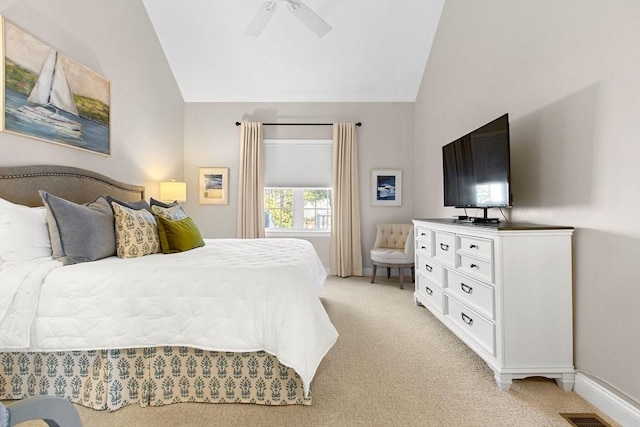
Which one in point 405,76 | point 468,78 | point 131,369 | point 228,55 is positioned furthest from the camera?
point 405,76

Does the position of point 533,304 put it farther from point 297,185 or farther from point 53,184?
point 297,185

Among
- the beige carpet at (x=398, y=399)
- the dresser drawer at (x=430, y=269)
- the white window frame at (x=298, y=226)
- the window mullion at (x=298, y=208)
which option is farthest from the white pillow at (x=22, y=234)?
the window mullion at (x=298, y=208)

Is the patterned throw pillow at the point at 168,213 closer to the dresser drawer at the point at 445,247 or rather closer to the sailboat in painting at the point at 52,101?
the sailboat in painting at the point at 52,101

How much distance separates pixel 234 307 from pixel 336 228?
344 cm

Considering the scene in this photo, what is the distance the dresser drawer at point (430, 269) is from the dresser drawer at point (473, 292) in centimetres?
17

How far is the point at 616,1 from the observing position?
169cm

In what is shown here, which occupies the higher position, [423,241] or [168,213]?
[168,213]

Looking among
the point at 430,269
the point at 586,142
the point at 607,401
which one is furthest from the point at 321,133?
the point at 607,401

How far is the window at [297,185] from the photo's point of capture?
5.18 meters

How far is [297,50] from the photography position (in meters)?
4.43

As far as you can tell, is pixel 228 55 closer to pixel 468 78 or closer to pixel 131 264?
pixel 468 78

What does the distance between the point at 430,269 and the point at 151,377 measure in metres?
2.42

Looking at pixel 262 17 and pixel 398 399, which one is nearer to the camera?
pixel 398 399

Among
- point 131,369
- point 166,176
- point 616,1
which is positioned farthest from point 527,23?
point 166,176
